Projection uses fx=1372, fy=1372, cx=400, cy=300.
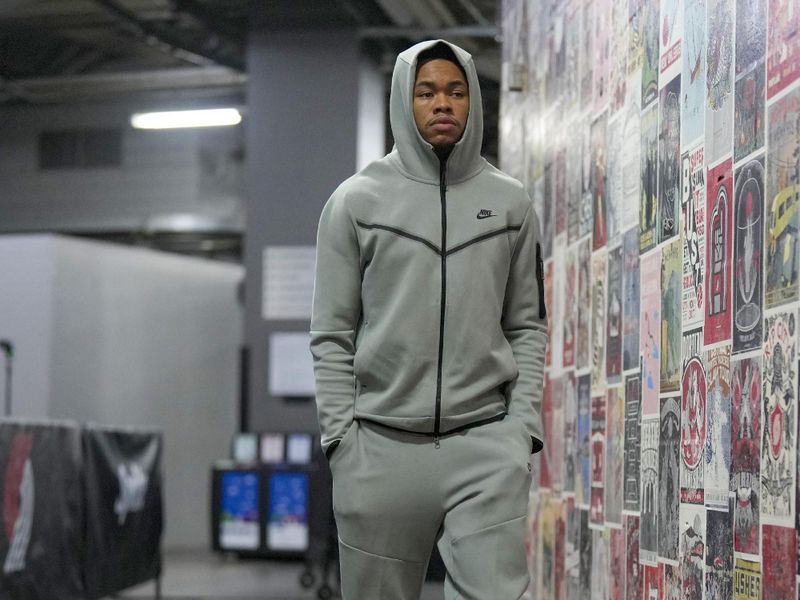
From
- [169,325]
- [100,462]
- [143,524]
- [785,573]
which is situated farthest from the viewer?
[169,325]

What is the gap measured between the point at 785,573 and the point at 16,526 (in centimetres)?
376

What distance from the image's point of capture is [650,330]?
10.4ft

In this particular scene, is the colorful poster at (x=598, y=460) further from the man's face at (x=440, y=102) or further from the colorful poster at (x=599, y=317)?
the man's face at (x=440, y=102)

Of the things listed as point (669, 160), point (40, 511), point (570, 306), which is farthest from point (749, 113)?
point (40, 511)

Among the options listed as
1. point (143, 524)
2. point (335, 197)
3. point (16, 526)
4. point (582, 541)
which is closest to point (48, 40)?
point (143, 524)

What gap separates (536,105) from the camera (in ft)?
16.4

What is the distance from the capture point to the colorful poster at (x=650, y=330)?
3109mm

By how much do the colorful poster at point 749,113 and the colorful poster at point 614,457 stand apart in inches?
41.3

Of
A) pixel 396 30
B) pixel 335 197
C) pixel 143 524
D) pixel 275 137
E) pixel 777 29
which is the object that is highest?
pixel 396 30

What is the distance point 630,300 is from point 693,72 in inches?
27.4

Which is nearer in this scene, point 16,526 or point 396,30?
point 16,526

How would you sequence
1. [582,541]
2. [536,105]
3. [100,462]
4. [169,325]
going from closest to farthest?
[582,541]
[536,105]
[100,462]
[169,325]

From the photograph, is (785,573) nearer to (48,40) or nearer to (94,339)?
(94,339)

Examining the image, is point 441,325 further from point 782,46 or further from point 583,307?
point 583,307
